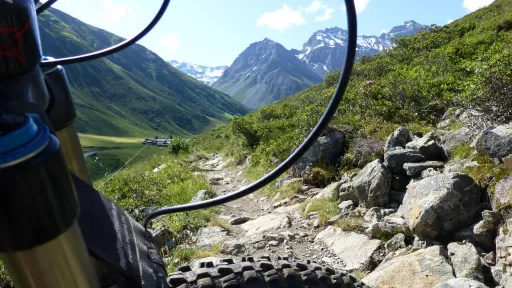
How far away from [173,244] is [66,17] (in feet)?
698

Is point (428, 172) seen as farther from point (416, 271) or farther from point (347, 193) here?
point (416, 271)

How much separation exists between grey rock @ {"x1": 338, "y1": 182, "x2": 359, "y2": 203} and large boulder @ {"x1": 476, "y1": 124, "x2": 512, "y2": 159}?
1.62 metres

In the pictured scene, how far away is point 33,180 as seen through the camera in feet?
1.96

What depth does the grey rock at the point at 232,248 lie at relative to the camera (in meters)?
4.55

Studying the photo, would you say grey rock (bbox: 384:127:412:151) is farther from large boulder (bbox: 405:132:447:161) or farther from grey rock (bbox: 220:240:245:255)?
grey rock (bbox: 220:240:245:255)

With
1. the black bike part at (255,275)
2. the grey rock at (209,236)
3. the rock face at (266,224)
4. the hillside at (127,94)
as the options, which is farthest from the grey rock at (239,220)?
the hillside at (127,94)

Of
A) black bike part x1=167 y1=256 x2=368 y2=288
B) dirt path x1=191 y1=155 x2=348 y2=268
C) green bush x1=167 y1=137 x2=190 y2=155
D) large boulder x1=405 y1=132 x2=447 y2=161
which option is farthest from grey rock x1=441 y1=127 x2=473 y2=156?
green bush x1=167 y1=137 x2=190 y2=155

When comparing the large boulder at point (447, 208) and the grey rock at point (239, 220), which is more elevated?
the large boulder at point (447, 208)

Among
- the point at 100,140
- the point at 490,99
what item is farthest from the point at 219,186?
the point at 100,140

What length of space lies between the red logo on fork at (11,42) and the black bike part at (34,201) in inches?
6.9

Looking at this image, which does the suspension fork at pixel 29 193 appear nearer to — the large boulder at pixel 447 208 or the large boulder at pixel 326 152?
the large boulder at pixel 447 208

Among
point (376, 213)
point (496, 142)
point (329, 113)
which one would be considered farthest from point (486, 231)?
point (329, 113)

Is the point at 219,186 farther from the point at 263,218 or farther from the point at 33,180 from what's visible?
the point at 33,180

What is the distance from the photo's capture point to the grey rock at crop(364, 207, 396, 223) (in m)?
4.52
